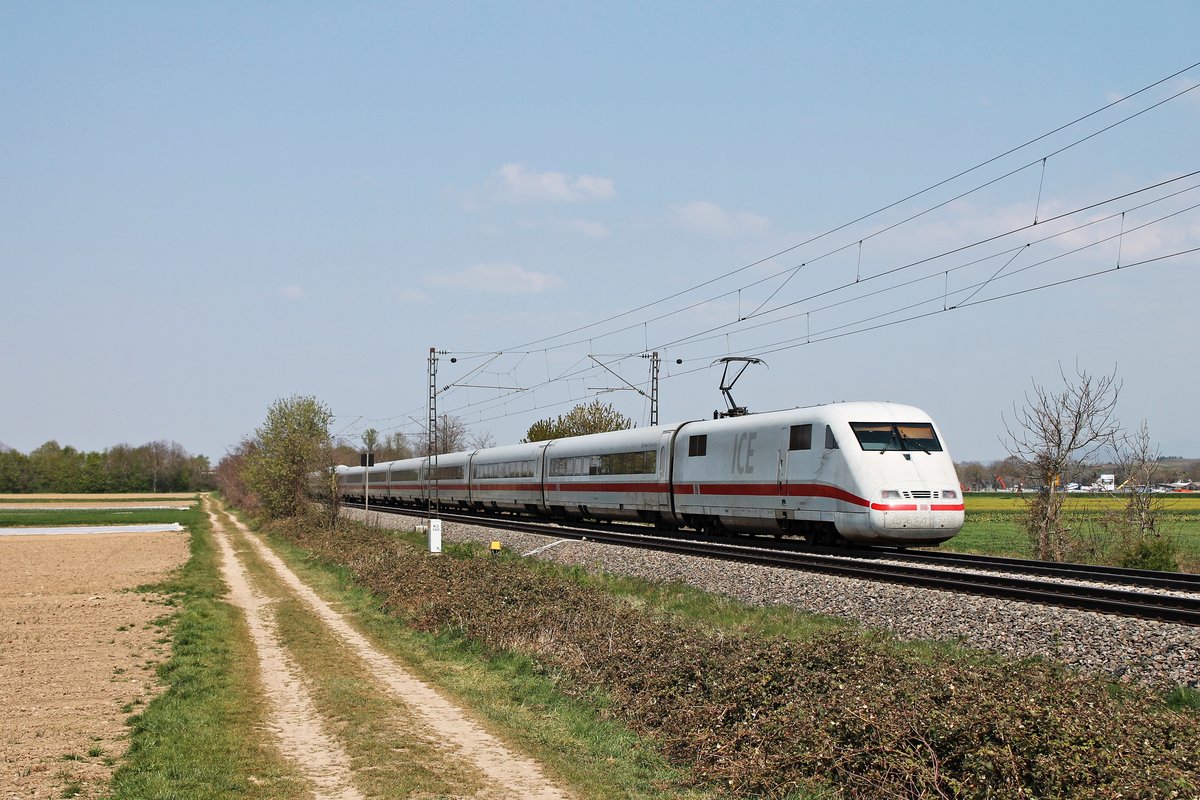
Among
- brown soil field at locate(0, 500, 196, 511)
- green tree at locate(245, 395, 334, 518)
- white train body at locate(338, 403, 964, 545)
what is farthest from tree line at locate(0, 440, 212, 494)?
white train body at locate(338, 403, 964, 545)

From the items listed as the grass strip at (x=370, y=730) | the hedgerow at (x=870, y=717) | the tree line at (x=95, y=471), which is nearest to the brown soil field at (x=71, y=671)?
the grass strip at (x=370, y=730)

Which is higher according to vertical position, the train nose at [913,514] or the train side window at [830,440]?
the train side window at [830,440]

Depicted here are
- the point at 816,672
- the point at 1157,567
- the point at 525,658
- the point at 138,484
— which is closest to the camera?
the point at 816,672

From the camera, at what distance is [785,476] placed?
85.1ft

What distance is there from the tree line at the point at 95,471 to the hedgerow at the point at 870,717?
172742mm

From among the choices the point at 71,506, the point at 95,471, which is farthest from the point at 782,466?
the point at 95,471

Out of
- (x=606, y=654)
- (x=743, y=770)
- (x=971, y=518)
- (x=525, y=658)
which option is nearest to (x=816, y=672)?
(x=743, y=770)

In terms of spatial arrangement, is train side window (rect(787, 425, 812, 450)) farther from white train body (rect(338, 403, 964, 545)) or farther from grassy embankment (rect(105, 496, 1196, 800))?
grassy embankment (rect(105, 496, 1196, 800))

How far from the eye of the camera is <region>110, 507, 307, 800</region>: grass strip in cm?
862

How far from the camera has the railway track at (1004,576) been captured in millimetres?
14289

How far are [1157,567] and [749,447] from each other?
31.6ft

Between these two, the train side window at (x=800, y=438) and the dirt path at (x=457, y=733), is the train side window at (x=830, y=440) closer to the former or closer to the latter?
the train side window at (x=800, y=438)

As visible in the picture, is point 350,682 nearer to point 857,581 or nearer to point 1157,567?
point 857,581

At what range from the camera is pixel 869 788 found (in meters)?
7.92
